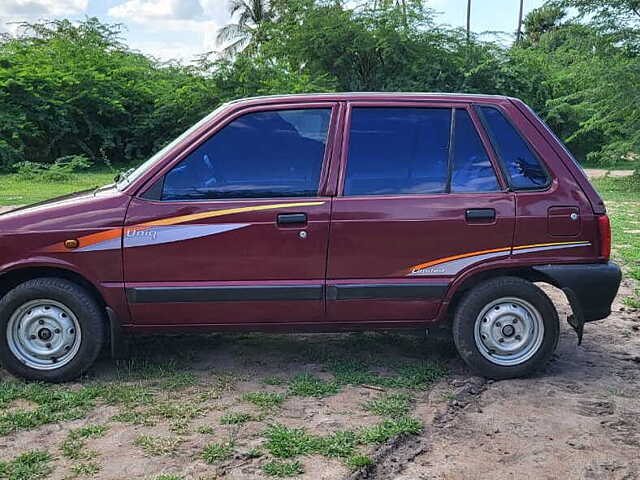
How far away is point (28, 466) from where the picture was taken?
3.19m

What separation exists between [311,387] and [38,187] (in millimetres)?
13954

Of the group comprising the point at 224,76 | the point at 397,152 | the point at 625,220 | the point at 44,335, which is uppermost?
the point at 224,76

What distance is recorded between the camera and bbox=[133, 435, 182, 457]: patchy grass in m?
3.34

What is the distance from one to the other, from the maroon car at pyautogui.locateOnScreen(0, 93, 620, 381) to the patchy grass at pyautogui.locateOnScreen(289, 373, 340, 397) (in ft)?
1.05

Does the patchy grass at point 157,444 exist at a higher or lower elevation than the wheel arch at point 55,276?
lower

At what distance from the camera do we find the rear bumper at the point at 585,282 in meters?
4.32

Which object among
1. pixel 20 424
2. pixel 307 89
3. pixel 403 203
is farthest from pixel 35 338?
pixel 307 89

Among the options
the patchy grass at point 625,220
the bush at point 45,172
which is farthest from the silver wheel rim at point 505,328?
the bush at point 45,172

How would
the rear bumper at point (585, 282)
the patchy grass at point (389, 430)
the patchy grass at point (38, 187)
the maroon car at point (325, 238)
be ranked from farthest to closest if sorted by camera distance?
the patchy grass at point (38, 187)
the rear bumper at point (585, 282)
the maroon car at point (325, 238)
the patchy grass at point (389, 430)

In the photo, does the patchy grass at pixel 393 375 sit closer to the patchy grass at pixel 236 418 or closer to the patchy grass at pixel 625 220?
the patchy grass at pixel 236 418

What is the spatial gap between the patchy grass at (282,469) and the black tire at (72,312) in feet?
5.27

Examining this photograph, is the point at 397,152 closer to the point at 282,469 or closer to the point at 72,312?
the point at 282,469

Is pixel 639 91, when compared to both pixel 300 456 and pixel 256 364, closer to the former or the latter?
pixel 256 364

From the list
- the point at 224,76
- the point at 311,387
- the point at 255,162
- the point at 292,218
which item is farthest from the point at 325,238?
the point at 224,76
